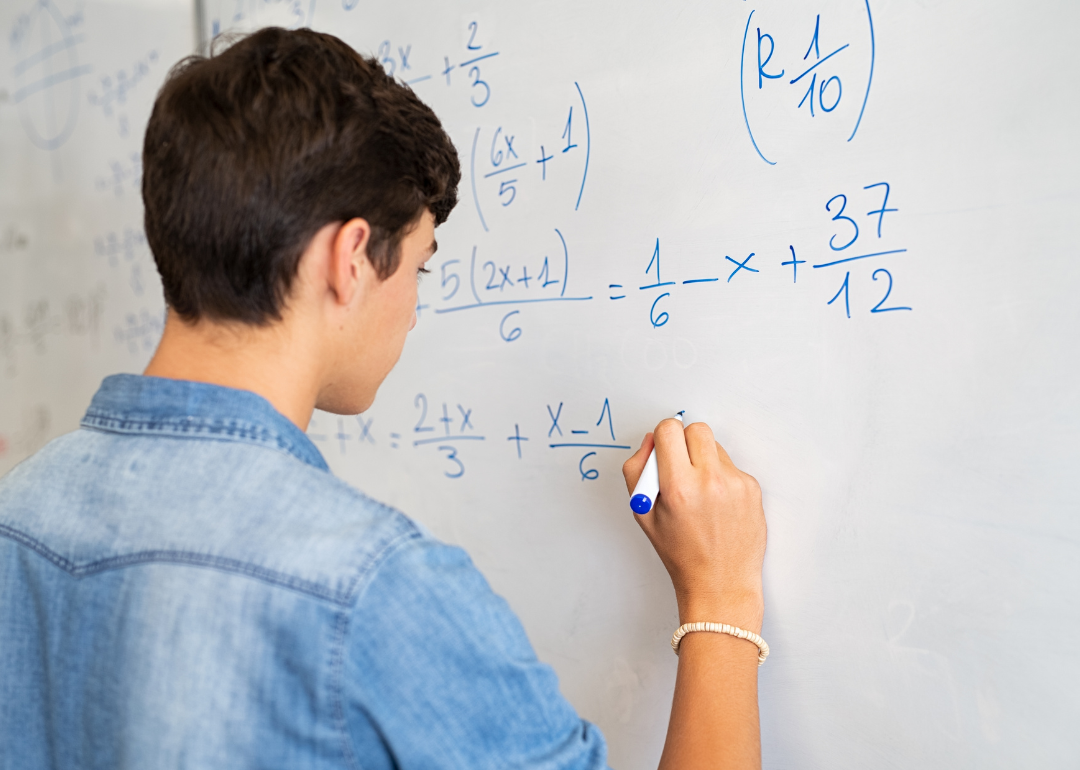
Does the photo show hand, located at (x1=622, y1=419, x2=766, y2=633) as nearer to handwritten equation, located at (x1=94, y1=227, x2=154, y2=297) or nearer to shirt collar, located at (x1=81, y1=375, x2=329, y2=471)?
shirt collar, located at (x1=81, y1=375, x2=329, y2=471)

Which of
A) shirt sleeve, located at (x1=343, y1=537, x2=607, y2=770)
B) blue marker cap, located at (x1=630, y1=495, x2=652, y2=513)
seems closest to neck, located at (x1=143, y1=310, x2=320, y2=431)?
shirt sleeve, located at (x1=343, y1=537, x2=607, y2=770)

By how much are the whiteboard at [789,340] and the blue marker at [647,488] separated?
76mm

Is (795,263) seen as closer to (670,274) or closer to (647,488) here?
(670,274)

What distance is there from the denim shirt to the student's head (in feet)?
0.32

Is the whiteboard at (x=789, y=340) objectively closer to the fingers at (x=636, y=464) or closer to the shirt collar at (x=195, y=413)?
the fingers at (x=636, y=464)

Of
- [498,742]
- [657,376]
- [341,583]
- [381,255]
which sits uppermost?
[381,255]

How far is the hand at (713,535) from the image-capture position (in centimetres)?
64

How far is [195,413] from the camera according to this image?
49 centimetres

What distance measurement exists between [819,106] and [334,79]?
395 mm

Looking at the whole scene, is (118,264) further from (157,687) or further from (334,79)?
(157,687)

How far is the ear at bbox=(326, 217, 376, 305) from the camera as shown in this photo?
1.73 ft

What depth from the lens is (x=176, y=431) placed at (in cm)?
49

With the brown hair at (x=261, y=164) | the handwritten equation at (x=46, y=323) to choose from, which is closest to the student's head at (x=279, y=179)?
the brown hair at (x=261, y=164)

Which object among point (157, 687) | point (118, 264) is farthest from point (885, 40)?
point (118, 264)
